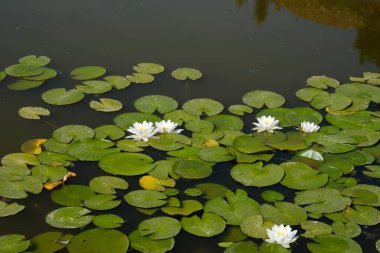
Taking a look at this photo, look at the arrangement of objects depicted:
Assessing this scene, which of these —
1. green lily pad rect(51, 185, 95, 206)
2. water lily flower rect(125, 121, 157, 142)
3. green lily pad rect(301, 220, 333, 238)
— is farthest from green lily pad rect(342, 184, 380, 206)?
green lily pad rect(51, 185, 95, 206)

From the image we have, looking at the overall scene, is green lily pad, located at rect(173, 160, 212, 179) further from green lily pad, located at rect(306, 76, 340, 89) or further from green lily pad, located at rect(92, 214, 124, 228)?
green lily pad, located at rect(306, 76, 340, 89)

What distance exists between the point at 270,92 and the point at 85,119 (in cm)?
141

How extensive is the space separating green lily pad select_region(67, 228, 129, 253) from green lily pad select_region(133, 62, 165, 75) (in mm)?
1914

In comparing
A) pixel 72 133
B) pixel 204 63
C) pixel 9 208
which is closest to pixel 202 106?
pixel 204 63

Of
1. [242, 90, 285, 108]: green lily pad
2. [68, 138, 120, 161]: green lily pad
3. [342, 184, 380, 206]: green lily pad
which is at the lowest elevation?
[342, 184, 380, 206]: green lily pad

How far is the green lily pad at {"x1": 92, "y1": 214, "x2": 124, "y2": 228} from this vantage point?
3064mm

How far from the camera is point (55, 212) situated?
315 centimetres

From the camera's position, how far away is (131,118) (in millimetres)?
4008

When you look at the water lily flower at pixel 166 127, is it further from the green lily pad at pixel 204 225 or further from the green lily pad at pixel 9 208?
the green lily pad at pixel 9 208

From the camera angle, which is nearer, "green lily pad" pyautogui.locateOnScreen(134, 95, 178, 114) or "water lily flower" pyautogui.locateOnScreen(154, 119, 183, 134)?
"water lily flower" pyautogui.locateOnScreen(154, 119, 183, 134)

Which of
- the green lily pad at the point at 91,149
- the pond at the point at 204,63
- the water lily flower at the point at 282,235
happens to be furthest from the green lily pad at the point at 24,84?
the water lily flower at the point at 282,235

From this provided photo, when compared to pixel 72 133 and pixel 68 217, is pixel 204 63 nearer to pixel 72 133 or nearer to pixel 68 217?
pixel 72 133

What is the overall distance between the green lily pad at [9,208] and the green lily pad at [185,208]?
30.5 inches

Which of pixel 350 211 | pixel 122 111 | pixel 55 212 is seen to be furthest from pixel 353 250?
pixel 122 111
